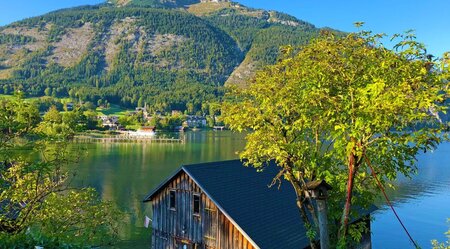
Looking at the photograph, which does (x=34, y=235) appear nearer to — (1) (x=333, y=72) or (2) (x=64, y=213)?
(1) (x=333, y=72)

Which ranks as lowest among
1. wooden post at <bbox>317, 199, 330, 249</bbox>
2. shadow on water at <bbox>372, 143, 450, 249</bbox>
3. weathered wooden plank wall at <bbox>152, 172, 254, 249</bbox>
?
shadow on water at <bbox>372, 143, 450, 249</bbox>

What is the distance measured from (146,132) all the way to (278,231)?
170 meters

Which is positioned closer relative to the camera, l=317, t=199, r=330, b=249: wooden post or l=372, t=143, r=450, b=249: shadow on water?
l=317, t=199, r=330, b=249: wooden post

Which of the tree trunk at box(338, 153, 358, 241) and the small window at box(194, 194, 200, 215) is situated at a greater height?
the tree trunk at box(338, 153, 358, 241)

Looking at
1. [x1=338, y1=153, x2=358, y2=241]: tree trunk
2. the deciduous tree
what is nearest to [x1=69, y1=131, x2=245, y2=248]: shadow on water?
the deciduous tree

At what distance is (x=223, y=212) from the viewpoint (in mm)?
20656

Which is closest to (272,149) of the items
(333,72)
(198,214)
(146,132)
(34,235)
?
(333,72)

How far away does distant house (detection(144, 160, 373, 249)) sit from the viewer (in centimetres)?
2061

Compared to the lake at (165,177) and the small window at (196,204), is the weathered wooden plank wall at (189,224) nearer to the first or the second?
the small window at (196,204)

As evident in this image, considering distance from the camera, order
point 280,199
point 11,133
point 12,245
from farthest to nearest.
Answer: point 280,199 < point 11,133 < point 12,245

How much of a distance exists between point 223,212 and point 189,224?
3.50m

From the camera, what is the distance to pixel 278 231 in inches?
830

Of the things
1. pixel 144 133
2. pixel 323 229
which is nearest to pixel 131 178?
pixel 323 229

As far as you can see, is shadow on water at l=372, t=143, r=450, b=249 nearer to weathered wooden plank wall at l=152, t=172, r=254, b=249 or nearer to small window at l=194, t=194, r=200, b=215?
weathered wooden plank wall at l=152, t=172, r=254, b=249
